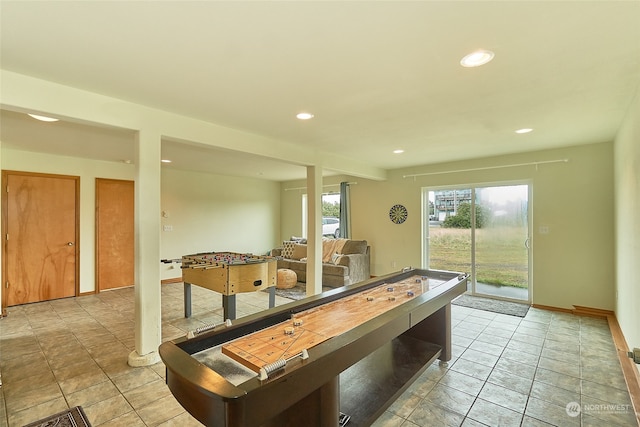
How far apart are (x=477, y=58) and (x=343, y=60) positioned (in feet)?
2.75

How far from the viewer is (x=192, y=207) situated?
644cm

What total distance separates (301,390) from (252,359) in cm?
30

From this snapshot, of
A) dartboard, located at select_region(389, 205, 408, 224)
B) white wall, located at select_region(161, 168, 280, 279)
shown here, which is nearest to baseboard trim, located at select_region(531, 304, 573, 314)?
dartboard, located at select_region(389, 205, 408, 224)

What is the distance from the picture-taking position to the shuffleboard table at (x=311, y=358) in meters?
1.04

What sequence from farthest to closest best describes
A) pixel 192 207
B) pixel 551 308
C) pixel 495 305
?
pixel 192 207, pixel 495 305, pixel 551 308

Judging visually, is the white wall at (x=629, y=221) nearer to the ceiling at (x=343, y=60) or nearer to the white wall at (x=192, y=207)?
the ceiling at (x=343, y=60)

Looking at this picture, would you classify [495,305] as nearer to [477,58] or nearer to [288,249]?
[477,58]

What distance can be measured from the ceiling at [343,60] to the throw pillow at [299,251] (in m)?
3.51

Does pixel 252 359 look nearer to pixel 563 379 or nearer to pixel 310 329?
pixel 310 329

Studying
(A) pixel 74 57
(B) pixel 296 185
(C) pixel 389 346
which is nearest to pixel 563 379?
(C) pixel 389 346

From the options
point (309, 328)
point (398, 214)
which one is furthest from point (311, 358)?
point (398, 214)

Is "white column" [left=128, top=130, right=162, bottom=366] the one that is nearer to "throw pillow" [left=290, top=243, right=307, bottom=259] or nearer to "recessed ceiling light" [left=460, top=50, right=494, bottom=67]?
"recessed ceiling light" [left=460, top=50, right=494, bottom=67]

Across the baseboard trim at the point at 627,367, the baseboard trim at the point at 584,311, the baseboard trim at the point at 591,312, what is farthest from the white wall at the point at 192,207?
the baseboard trim at the point at 627,367

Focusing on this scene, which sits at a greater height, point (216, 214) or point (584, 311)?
point (216, 214)
